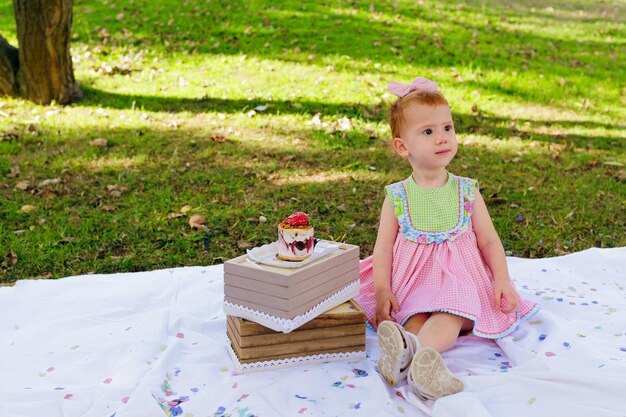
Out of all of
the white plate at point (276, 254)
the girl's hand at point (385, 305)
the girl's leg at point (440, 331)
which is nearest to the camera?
the white plate at point (276, 254)

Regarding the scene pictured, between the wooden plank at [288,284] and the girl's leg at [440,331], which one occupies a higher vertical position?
the wooden plank at [288,284]

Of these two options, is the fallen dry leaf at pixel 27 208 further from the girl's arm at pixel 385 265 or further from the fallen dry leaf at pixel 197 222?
the girl's arm at pixel 385 265

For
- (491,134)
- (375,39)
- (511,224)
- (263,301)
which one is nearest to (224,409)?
(263,301)

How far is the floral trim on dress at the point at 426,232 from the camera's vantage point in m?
3.07

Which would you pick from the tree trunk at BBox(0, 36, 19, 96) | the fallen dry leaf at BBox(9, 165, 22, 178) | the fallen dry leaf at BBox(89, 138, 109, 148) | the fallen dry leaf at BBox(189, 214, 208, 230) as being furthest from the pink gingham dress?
the tree trunk at BBox(0, 36, 19, 96)

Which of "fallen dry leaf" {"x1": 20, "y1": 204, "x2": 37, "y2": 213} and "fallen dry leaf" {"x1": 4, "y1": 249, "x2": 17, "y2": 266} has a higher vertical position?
"fallen dry leaf" {"x1": 20, "y1": 204, "x2": 37, "y2": 213}

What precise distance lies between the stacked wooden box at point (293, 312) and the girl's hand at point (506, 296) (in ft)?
2.13

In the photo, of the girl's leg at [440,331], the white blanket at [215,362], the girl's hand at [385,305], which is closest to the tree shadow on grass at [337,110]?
the white blanket at [215,362]

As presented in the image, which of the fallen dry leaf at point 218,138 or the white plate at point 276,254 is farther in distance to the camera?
the fallen dry leaf at point 218,138

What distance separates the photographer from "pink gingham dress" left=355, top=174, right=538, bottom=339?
116 inches

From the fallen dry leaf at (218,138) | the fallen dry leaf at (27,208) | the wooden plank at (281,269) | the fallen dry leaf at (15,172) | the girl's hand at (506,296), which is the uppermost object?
the wooden plank at (281,269)

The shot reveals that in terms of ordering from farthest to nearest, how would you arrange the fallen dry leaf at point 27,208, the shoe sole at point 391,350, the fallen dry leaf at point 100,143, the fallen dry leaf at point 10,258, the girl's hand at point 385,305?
the fallen dry leaf at point 100,143 → the fallen dry leaf at point 27,208 → the fallen dry leaf at point 10,258 → the girl's hand at point 385,305 → the shoe sole at point 391,350

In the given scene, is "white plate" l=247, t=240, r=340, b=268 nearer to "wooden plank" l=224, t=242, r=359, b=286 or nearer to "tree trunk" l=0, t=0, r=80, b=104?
"wooden plank" l=224, t=242, r=359, b=286

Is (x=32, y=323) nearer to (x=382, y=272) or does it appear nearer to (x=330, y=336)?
(x=330, y=336)
